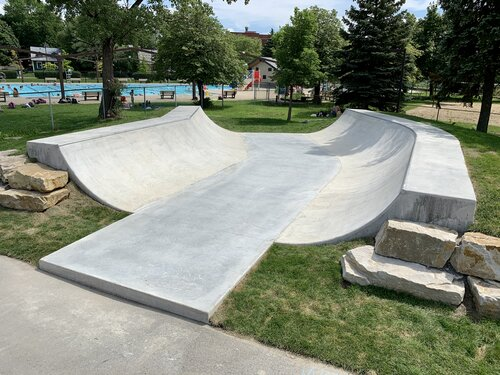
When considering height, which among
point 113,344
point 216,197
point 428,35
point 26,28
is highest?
point 26,28

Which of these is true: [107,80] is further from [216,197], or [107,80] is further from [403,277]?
[403,277]

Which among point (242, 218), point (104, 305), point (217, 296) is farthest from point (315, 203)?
point (104, 305)

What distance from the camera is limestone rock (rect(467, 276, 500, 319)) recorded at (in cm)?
419

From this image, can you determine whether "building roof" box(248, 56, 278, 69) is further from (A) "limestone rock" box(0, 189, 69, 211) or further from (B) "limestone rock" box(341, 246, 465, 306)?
(B) "limestone rock" box(341, 246, 465, 306)

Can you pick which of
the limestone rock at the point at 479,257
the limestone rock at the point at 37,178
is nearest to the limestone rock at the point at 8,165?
the limestone rock at the point at 37,178

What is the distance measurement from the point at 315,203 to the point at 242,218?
1812 mm

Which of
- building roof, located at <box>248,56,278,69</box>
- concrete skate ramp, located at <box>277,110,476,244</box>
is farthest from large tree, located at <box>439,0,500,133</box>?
building roof, located at <box>248,56,278,69</box>

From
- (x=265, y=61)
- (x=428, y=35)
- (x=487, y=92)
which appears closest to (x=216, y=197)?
(x=487, y=92)

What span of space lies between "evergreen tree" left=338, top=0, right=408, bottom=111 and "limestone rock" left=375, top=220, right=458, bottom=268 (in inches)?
790

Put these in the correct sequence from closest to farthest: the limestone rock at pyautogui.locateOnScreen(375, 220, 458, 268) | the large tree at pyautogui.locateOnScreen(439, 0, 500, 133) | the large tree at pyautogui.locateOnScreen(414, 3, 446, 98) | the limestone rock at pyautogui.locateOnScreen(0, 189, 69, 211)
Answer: the limestone rock at pyautogui.locateOnScreen(375, 220, 458, 268), the limestone rock at pyautogui.locateOnScreen(0, 189, 69, 211), the large tree at pyautogui.locateOnScreen(439, 0, 500, 133), the large tree at pyautogui.locateOnScreen(414, 3, 446, 98)

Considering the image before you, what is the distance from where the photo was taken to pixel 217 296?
4484 mm

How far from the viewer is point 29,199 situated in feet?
23.1

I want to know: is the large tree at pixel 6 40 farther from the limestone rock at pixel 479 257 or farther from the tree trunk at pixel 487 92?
the limestone rock at pixel 479 257

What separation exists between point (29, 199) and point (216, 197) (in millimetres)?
3623
